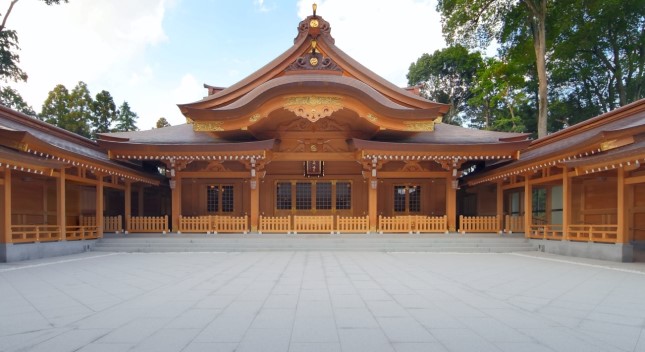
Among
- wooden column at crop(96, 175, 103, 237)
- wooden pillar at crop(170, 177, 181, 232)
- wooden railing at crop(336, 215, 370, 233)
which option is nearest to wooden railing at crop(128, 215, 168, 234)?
wooden pillar at crop(170, 177, 181, 232)

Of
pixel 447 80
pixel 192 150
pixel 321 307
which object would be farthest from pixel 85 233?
pixel 447 80

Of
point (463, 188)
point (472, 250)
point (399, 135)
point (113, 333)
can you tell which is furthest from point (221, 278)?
point (463, 188)

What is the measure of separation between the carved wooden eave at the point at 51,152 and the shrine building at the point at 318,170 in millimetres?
52

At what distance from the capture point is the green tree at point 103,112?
31.0 m

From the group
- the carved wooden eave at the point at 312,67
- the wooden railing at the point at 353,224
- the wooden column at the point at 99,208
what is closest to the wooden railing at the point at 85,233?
the wooden column at the point at 99,208

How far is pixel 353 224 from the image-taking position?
16.0 meters

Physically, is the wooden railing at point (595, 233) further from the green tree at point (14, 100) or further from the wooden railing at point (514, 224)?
the green tree at point (14, 100)

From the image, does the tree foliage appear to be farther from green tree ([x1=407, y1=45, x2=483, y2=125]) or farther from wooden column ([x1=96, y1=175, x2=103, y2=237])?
green tree ([x1=407, y1=45, x2=483, y2=125])

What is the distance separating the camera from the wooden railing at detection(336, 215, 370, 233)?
15.3 meters

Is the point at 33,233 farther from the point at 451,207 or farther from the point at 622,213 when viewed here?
the point at 622,213

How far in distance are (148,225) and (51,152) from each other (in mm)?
5378

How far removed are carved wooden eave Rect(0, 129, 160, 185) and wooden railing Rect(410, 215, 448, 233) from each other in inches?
494

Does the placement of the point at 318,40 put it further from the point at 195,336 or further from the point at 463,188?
the point at 195,336

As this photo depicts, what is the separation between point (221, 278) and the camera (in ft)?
25.3
